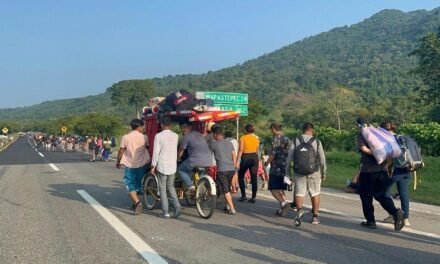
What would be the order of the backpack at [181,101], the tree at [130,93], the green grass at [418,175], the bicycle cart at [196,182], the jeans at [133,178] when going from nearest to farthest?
the bicycle cart at [196,182] < the jeans at [133,178] < the backpack at [181,101] < the green grass at [418,175] < the tree at [130,93]

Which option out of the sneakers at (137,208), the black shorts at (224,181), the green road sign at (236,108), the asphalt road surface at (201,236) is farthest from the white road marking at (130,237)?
the green road sign at (236,108)

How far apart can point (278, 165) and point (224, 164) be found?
3.75 ft

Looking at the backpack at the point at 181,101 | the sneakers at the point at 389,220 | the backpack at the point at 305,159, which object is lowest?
the sneakers at the point at 389,220

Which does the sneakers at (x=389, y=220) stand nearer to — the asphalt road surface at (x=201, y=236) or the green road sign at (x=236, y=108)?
the asphalt road surface at (x=201, y=236)

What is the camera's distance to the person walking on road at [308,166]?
27.3 feet

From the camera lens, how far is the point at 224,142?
9398 millimetres

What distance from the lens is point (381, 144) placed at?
771 cm

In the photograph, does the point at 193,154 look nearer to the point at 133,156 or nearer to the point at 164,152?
the point at 164,152

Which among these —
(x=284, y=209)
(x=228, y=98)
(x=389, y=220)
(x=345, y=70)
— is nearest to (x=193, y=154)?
(x=284, y=209)

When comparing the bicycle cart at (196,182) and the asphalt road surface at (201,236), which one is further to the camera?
the bicycle cart at (196,182)

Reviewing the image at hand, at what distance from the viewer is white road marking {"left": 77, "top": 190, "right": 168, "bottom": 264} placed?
6000 millimetres

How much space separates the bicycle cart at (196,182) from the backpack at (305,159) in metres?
1.52

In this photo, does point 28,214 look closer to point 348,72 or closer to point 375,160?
point 375,160

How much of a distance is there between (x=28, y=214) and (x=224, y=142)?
400 cm
